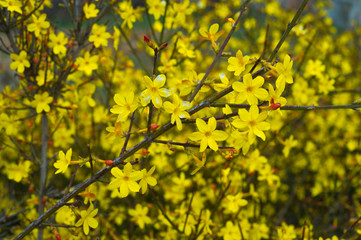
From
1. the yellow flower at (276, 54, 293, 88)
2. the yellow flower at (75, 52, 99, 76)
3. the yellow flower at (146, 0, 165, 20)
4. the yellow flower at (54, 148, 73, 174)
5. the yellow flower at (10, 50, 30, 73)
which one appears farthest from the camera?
the yellow flower at (146, 0, 165, 20)

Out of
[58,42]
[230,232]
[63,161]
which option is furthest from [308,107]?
[58,42]

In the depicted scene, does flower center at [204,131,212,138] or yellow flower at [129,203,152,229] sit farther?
yellow flower at [129,203,152,229]

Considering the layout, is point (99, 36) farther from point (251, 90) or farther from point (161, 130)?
point (251, 90)

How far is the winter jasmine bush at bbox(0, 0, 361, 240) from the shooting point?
1435mm

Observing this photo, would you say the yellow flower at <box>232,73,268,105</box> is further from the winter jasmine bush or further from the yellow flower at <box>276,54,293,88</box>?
the yellow flower at <box>276,54,293,88</box>

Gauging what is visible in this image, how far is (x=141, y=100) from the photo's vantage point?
138 centimetres

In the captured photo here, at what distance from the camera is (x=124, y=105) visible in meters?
1.47

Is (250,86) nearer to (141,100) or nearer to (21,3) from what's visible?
(141,100)

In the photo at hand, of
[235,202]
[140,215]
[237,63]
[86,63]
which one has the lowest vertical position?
[235,202]

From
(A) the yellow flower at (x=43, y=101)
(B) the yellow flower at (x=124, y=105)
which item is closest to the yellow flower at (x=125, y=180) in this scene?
(B) the yellow flower at (x=124, y=105)

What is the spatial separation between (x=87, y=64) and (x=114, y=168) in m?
1.39

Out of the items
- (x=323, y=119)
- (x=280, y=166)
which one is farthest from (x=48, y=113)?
(x=323, y=119)

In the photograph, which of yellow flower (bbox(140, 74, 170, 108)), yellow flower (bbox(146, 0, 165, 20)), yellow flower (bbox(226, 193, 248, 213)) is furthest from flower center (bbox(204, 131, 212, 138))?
yellow flower (bbox(146, 0, 165, 20))

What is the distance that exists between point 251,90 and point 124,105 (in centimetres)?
58
